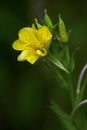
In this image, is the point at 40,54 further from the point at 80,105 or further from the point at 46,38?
the point at 80,105

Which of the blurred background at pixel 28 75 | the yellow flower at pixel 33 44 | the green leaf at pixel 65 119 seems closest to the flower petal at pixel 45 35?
the yellow flower at pixel 33 44

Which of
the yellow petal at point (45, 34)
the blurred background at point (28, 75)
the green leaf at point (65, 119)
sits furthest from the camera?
the blurred background at point (28, 75)

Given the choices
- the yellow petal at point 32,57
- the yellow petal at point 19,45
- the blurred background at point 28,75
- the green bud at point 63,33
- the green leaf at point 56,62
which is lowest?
the blurred background at point 28,75

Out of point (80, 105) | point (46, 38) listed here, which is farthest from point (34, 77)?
point (46, 38)

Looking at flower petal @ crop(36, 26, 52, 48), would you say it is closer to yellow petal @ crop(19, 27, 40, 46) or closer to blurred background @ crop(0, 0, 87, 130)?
yellow petal @ crop(19, 27, 40, 46)

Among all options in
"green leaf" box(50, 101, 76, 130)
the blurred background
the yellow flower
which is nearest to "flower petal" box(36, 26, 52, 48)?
the yellow flower

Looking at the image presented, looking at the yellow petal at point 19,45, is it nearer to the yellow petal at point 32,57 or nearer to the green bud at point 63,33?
the yellow petal at point 32,57
